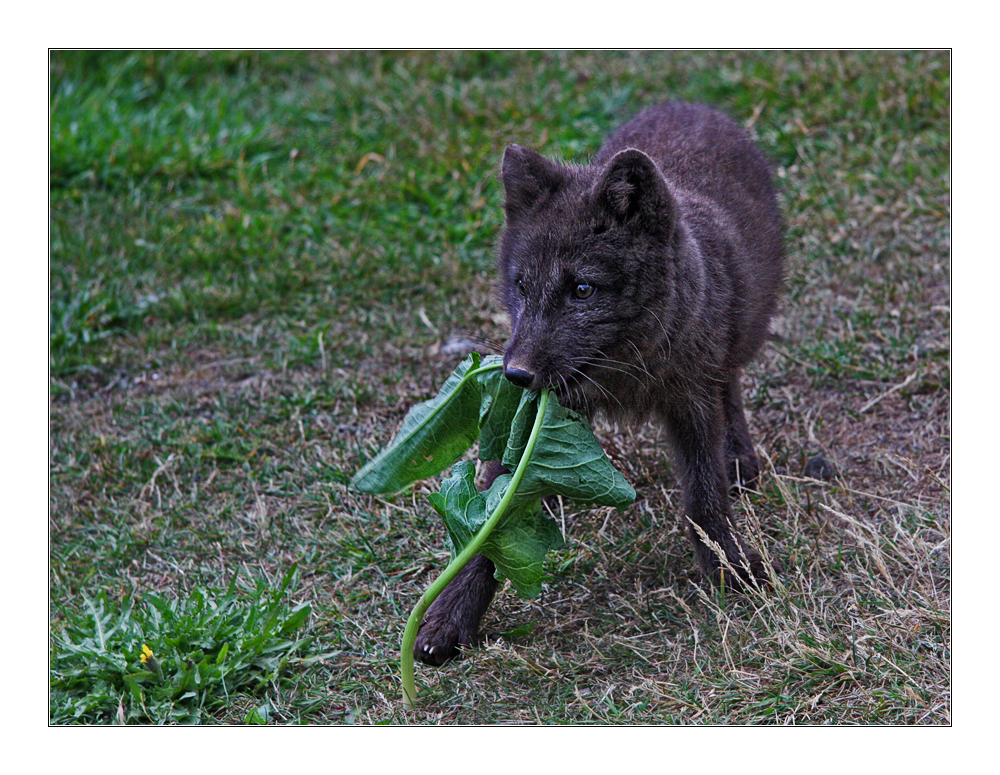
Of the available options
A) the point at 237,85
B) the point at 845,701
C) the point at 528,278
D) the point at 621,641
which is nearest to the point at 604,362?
the point at 528,278

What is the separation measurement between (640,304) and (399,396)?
229 cm

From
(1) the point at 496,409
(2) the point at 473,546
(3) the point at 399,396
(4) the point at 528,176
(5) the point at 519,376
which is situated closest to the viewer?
(5) the point at 519,376

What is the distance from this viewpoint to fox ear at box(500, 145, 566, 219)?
383 cm

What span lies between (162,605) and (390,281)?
3.04 meters

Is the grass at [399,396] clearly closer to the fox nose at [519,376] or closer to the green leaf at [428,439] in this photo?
the green leaf at [428,439]

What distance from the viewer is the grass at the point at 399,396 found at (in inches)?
148

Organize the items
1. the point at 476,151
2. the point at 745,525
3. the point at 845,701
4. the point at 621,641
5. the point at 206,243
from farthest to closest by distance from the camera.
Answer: the point at 476,151, the point at 206,243, the point at 745,525, the point at 621,641, the point at 845,701

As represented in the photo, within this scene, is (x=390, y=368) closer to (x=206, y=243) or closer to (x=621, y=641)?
(x=206, y=243)

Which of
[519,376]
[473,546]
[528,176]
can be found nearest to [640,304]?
[519,376]

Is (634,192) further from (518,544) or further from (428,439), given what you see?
(518,544)

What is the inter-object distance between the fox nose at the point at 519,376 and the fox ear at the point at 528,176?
0.78 metres

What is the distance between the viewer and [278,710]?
12.2 ft

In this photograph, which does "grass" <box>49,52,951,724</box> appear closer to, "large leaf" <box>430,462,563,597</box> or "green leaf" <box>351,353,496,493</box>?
"large leaf" <box>430,462,563,597</box>

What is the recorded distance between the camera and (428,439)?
3826 millimetres
